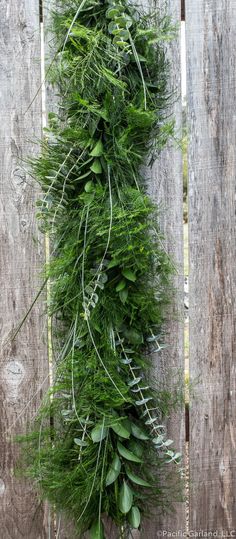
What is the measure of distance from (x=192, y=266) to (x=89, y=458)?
2.11ft

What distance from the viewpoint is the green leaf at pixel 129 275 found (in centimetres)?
122

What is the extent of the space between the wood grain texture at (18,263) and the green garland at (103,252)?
0.57 feet

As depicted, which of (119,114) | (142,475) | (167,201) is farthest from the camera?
(167,201)

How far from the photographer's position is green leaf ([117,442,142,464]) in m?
Result: 1.25

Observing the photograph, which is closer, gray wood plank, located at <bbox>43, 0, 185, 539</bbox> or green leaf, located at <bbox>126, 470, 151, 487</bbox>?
green leaf, located at <bbox>126, 470, 151, 487</bbox>

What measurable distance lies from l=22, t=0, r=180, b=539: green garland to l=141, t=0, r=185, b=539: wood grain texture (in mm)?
116

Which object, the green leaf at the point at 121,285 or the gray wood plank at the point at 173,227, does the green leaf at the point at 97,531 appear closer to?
the gray wood plank at the point at 173,227

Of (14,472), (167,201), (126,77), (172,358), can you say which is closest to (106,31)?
(126,77)

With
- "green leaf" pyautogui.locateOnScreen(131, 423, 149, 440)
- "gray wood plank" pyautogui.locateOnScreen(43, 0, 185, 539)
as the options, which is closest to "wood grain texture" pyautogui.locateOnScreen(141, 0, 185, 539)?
"gray wood plank" pyautogui.locateOnScreen(43, 0, 185, 539)

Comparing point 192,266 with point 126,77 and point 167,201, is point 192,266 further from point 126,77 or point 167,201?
point 126,77

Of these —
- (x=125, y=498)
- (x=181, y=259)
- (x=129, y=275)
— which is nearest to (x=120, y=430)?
(x=125, y=498)

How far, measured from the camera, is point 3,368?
1509 mm

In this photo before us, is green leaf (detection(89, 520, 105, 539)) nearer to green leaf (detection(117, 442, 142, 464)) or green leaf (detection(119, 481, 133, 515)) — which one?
green leaf (detection(119, 481, 133, 515))

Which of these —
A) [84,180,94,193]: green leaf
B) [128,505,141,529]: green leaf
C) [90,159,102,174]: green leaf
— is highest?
[90,159,102,174]: green leaf
